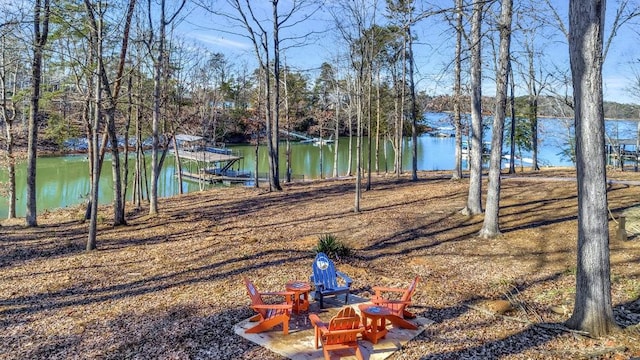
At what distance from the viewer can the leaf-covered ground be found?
4.10 metres

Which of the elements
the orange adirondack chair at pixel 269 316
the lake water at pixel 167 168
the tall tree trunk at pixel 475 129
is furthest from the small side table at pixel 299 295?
the lake water at pixel 167 168

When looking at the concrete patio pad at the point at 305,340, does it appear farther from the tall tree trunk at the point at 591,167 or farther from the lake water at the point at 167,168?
the lake water at the point at 167,168

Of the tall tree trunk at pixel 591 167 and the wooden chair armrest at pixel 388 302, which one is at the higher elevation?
the tall tree trunk at pixel 591 167

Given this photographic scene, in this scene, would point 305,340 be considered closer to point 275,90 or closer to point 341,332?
point 341,332

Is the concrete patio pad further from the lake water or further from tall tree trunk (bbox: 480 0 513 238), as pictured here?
the lake water

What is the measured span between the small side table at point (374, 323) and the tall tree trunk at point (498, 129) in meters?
4.55

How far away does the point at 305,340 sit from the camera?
164 inches

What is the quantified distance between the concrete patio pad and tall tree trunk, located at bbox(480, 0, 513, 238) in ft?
13.4

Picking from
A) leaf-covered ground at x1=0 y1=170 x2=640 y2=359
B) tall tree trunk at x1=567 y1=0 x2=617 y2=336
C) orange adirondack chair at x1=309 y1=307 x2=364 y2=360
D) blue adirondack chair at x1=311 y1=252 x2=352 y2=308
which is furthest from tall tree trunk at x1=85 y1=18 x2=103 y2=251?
tall tree trunk at x1=567 y1=0 x2=617 y2=336

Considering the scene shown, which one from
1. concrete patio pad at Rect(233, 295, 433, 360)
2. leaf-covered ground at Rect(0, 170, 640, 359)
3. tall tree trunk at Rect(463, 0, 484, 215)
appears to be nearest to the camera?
concrete patio pad at Rect(233, 295, 433, 360)

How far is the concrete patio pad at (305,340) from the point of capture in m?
3.86

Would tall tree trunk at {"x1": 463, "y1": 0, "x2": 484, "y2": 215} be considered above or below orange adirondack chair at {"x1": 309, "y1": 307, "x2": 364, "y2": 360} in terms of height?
above

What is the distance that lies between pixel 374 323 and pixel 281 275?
2.46 m

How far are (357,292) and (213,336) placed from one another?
2.10 metres
